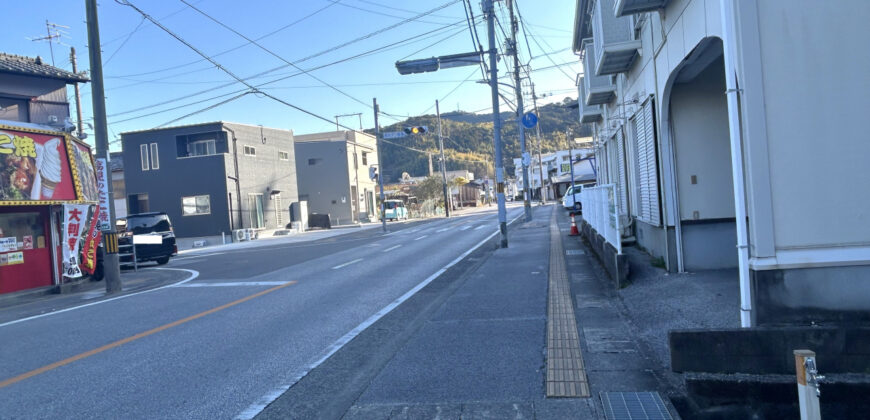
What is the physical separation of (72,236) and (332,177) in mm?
36406

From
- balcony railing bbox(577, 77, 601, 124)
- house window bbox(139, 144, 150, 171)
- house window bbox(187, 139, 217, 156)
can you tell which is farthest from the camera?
house window bbox(139, 144, 150, 171)

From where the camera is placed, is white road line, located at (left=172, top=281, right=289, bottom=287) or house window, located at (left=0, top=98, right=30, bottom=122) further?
house window, located at (left=0, top=98, right=30, bottom=122)

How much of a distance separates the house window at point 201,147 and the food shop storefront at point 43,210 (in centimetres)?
2189

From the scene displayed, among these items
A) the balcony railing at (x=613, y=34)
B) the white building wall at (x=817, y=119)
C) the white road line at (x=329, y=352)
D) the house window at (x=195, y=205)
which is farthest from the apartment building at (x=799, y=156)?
the house window at (x=195, y=205)

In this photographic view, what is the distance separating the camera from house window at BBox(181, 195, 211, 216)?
37000mm

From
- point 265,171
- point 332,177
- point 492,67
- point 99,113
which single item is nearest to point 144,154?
point 265,171

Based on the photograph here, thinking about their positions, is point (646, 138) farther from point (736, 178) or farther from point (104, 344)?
point (104, 344)

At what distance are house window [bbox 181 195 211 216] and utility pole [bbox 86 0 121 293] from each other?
23.7 m

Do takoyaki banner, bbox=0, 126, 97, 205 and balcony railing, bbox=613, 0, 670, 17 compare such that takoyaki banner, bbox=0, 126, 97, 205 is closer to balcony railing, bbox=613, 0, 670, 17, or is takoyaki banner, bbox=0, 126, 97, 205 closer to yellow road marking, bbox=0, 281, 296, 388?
yellow road marking, bbox=0, 281, 296, 388

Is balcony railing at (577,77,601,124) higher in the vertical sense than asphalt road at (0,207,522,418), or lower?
higher

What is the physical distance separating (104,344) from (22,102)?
14359mm

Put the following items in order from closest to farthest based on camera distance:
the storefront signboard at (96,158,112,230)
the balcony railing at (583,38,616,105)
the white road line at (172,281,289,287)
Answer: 1. the white road line at (172,281,289,287)
2. the storefront signboard at (96,158,112,230)
3. the balcony railing at (583,38,616,105)

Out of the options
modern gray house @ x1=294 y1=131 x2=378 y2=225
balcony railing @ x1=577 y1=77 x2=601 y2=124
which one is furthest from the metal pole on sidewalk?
modern gray house @ x1=294 y1=131 x2=378 y2=225

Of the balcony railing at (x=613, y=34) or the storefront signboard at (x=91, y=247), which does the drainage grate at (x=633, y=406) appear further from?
the storefront signboard at (x=91, y=247)
